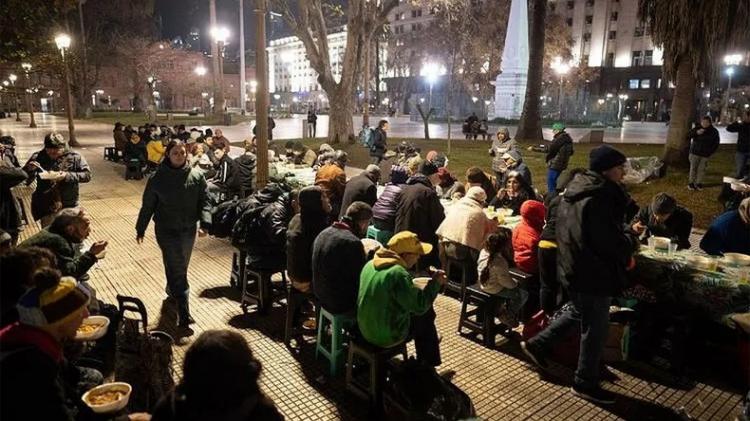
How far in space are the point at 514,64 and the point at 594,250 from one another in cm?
2895

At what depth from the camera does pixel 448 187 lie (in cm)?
938

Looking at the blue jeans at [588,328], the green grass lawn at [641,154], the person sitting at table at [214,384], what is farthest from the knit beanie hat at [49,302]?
the green grass lawn at [641,154]

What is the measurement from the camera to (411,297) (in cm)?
375

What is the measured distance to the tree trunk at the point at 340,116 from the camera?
77.0ft

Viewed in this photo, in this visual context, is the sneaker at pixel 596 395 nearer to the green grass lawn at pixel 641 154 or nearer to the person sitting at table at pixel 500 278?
the person sitting at table at pixel 500 278

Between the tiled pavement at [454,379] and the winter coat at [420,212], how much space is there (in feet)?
3.22

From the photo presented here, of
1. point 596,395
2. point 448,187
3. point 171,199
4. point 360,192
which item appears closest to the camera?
point 596,395

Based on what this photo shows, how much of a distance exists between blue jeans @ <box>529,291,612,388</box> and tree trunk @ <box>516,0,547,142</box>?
65.8ft

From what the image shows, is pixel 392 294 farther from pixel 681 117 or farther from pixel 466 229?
pixel 681 117

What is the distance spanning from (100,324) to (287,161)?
9595 mm

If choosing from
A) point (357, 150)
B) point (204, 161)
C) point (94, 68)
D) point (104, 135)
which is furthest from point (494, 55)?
point (94, 68)

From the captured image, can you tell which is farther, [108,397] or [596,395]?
[596,395]

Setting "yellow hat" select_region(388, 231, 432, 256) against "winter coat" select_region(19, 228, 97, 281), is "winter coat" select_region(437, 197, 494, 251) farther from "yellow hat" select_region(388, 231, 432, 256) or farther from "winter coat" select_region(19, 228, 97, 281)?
"winter coat" select_region(19, 228, 97, 281)

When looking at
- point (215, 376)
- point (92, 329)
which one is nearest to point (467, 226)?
point (92, 329)
